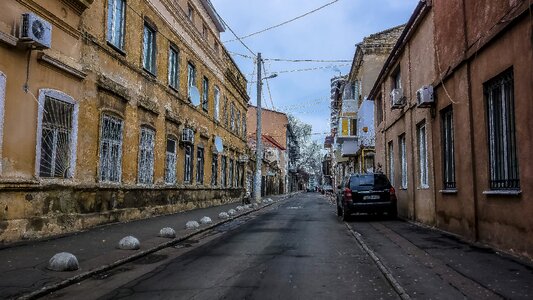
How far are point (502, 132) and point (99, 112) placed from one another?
384 inches

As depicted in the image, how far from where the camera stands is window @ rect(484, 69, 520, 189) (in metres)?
8.36

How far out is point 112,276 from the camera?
6.76 meters

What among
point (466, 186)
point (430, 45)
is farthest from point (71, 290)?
point (430, 45)

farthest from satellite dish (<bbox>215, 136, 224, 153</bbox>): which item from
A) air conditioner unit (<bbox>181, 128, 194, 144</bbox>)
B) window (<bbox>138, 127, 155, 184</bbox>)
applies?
window (<bbox>138, 127, 155, 184</bbox>)

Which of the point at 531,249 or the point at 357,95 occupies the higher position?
the point at 357,95

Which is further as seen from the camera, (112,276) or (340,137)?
(340,137)

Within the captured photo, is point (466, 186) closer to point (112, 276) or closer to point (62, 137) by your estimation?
point (112, 276)

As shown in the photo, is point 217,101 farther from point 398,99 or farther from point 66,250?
point 66,250

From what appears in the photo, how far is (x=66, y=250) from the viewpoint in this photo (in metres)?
8.62

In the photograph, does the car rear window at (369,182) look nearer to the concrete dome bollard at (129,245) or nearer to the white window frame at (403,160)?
the white window frame at (403,160)

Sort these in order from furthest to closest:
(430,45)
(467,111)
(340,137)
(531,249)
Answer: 1. (340,137)
2. (430,45)
3. (467,111)
4. (531,249)

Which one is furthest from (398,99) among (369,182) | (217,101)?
(217,101)

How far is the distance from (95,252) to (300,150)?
89.7m

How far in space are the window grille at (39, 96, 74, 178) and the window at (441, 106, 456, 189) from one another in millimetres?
9310
